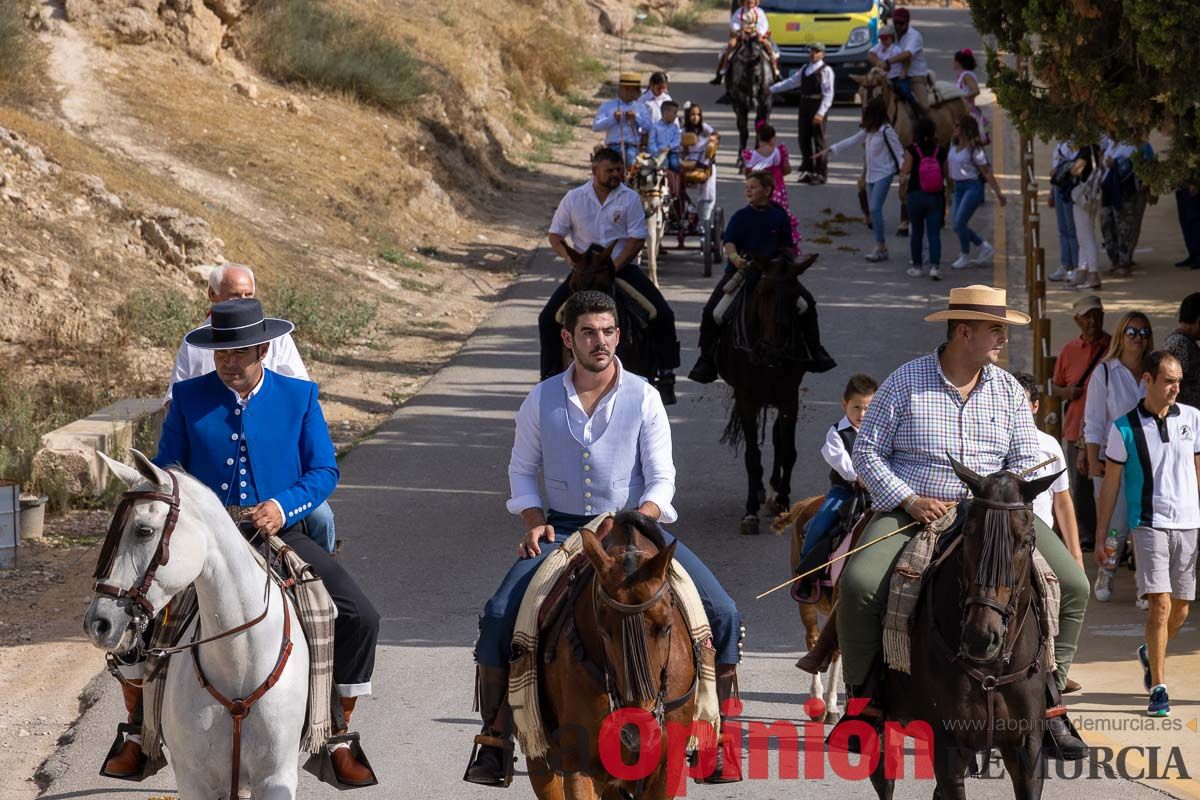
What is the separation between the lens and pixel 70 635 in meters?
11.1

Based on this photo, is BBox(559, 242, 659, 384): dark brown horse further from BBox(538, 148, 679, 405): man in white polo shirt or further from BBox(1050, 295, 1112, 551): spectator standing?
BBox(1050, 295, 1112, 551): spectator standing

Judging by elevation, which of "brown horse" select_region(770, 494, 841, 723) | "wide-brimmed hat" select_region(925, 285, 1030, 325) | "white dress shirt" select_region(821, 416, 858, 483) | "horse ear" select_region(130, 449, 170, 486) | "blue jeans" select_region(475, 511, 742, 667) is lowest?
"brown horse" select_region(770, 494, 841, 723)

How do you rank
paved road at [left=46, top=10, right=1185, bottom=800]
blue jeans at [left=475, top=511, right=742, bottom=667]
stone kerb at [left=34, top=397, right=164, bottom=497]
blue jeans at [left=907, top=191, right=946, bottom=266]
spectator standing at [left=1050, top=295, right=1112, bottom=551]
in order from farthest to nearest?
blue jeans at [left=907, top=191, right=946, bottom=266] → stone kerb at [left=34, top=397, right=164, bottom=497] → spectator standing at [left=1050, top=295, right=1112, bottom=551] → paved road at [left=46, top=10, right=1185, bottom=800] → blue jeans at [left=475, top=511, right=742, bottom=667]

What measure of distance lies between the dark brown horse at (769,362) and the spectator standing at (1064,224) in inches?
330

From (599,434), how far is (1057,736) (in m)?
2.62

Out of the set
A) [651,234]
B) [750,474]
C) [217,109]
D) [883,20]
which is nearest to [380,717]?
[750,474]

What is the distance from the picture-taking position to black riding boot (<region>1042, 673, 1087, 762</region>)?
751 cm

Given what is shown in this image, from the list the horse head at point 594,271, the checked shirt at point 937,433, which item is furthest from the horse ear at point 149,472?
the horse head at point 594,271

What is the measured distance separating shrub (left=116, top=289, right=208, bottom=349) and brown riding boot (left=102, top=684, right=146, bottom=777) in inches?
405

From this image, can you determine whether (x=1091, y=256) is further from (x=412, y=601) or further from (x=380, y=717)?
(x=380, y=717)

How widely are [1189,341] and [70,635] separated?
28.0 feet

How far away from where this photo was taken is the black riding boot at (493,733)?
7.17 m

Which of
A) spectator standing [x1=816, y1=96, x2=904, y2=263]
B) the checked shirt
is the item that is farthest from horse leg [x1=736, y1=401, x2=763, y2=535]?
spectator standing [x1=816, y1=96, x2=904, y2=263]

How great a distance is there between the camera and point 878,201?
76.7 feet
